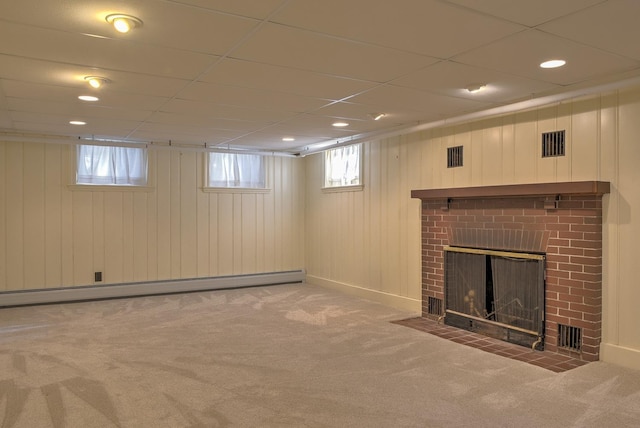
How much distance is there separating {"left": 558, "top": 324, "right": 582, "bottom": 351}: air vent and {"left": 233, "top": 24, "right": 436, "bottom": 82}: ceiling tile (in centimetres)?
253

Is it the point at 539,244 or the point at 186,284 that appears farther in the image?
the point at 186,284

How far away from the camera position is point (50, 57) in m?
3.01

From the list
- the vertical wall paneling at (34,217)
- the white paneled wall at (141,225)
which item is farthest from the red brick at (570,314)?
the vertical wall paneling at (34,217)

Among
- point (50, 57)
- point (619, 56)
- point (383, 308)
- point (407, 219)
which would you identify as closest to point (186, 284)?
point (383, 308)

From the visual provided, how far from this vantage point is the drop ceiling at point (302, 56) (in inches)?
91.8

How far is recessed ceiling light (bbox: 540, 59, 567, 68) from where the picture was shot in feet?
10.2

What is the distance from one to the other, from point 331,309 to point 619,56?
392cm

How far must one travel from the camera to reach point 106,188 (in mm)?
6461

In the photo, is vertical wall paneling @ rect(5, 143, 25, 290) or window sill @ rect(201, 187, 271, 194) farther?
window sill @ rect(201, 187, 271, 194)

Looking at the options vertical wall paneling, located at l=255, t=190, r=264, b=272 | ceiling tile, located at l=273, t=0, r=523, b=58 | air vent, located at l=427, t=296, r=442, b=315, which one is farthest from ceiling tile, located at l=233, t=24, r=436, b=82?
vertical wall paneling, located at l=255, t=190, r=264, b=272

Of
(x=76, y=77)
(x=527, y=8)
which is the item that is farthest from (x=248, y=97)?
(x=527, y=8)

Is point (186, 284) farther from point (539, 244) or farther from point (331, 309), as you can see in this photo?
point (539, 244)

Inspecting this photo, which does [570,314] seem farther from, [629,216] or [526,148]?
[526,148]

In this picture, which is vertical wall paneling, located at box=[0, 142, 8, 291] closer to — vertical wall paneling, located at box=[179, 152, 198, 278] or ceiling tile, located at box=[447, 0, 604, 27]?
vertical wall paneling, located at box=[179, 152, 198, 278]
